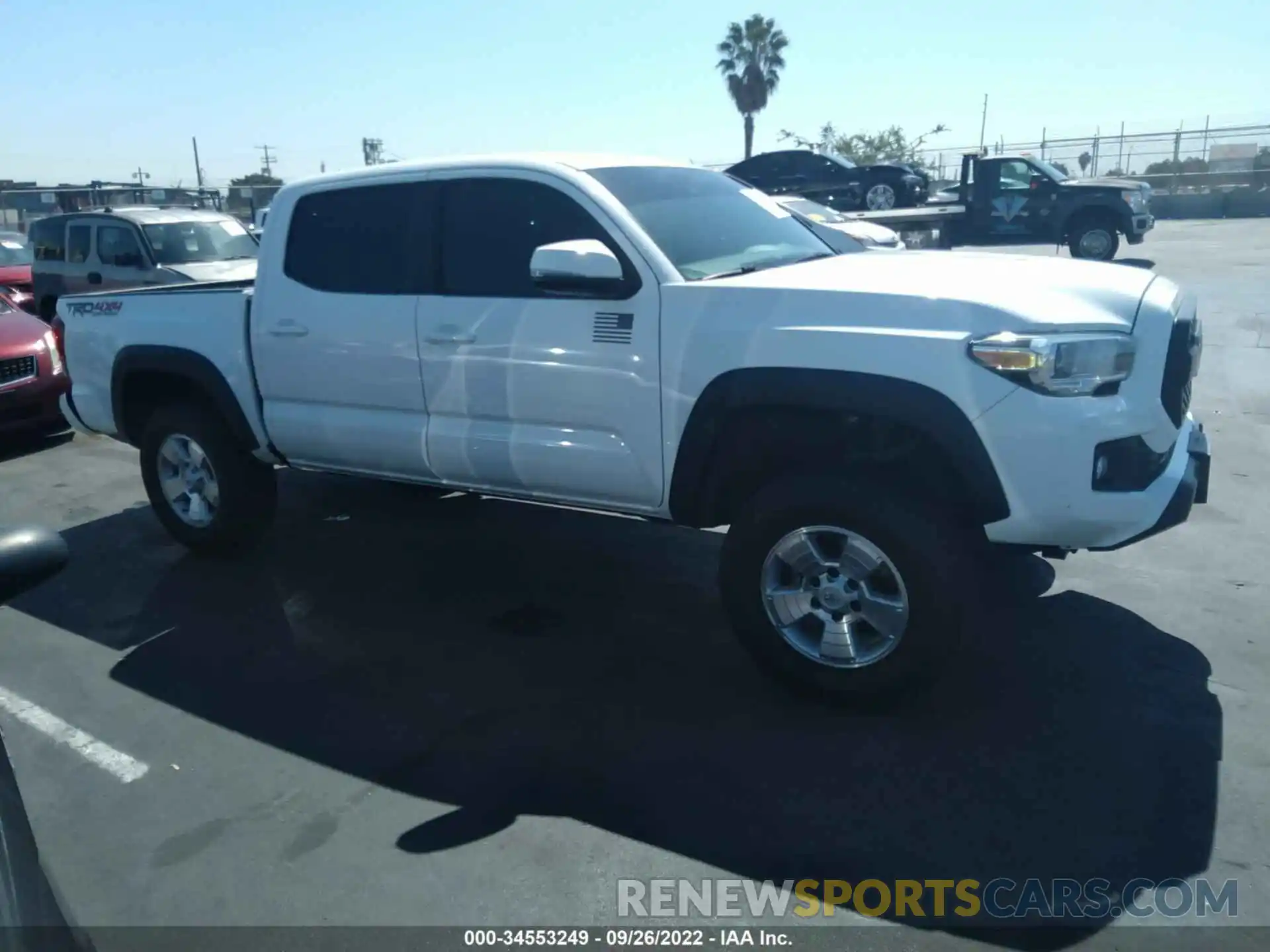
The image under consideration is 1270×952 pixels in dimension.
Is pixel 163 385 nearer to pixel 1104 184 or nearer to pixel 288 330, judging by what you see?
pixel 288 330

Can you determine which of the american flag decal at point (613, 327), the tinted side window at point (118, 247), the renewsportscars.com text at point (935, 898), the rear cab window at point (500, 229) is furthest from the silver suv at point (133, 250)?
the renewsportscars.com text at point (935, 898)

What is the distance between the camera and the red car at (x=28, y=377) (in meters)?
8.93

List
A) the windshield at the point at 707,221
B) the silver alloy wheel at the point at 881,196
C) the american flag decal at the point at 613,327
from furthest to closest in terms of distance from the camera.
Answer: the silver alloy wheel at the point at 881,196 → the windshield at the point at 707,221 → the american flag decal at the point at 613,327

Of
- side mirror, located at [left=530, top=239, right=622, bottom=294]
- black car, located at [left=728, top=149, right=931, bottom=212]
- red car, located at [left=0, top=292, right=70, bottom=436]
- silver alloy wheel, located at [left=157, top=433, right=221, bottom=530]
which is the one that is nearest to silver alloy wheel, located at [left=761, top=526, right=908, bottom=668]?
side mirror, located at [left=530, top=239, right=622, bottom=294]

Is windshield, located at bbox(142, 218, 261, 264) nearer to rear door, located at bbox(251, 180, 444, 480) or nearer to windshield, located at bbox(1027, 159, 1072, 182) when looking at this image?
rear door, located at bbox(251, 180, 444, 480)

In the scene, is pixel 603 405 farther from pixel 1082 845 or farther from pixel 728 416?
pixel 1082 845

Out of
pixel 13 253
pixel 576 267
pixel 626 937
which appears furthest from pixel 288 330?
pixel 13 253

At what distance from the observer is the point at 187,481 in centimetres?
604

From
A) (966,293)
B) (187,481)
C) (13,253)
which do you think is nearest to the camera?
(966,293)

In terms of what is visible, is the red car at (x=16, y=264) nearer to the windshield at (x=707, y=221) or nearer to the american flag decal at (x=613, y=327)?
the windshield at (x=707, y=221)

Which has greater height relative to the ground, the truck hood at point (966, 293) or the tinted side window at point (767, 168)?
the tinted side window at point (767, 168)

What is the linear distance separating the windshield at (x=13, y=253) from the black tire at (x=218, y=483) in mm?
10996

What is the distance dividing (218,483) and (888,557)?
3.73 metres

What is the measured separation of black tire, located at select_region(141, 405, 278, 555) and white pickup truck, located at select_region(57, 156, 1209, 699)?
32 millimetres
